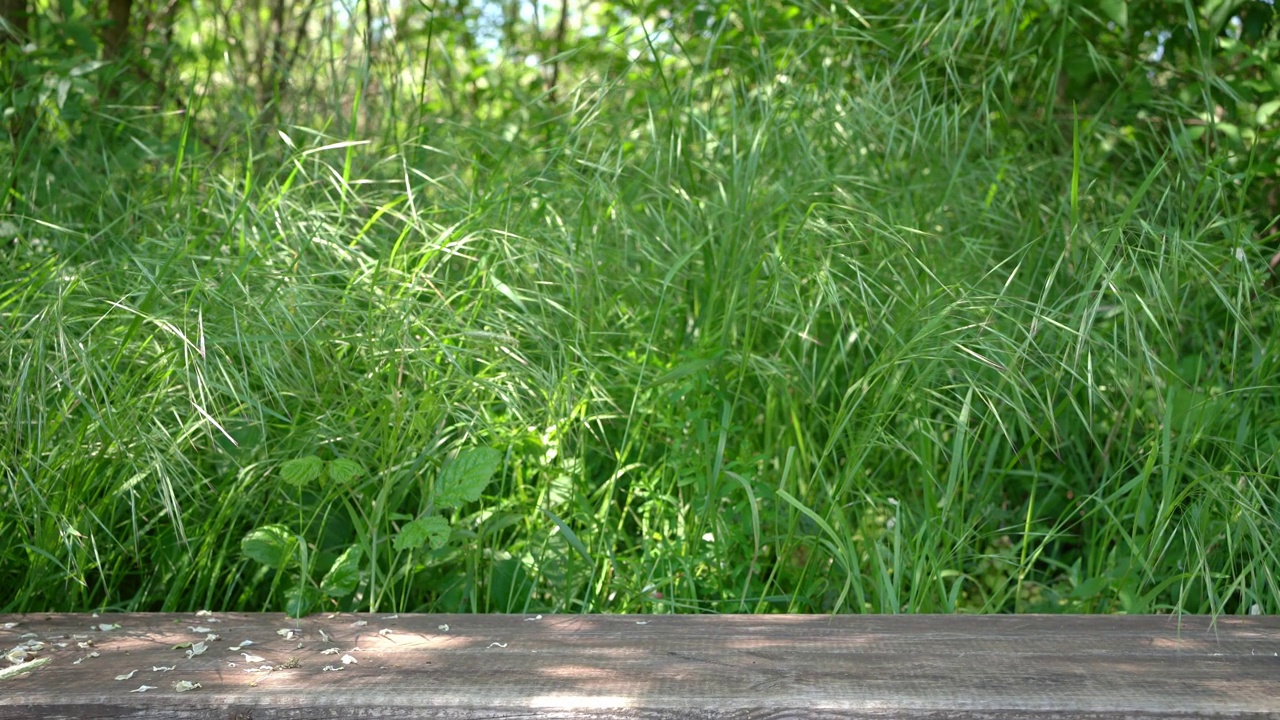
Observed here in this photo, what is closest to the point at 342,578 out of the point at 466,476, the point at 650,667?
the point at 466,476

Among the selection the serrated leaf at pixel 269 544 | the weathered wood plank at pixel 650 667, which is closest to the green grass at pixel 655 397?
the serrated leaf at pixel 269 544

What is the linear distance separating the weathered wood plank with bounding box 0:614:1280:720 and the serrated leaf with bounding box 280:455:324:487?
Result: 8.0 inches

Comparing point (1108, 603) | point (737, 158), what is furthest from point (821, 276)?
point (1108, 603)

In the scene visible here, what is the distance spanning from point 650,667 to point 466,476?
0.52 m

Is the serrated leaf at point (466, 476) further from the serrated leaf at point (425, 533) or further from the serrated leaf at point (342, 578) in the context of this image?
the serrated leaf at point (342, 578)

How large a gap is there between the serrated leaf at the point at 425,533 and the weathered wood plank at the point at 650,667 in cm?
14

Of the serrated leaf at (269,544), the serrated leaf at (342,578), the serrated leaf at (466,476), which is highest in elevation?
the serrated leaf at (466,476)

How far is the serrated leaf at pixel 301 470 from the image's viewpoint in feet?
5.32

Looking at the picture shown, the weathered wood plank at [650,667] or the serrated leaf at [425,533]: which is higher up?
the serrated leaf at [425,533]

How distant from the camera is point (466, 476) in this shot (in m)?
1.69

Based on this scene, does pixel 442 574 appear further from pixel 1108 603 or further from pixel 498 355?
pixel 1108 603

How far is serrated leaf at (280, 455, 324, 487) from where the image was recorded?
1.62 meters

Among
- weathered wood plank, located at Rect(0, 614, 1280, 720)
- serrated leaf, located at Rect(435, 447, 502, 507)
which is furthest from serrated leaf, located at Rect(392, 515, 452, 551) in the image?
weathered wood plank, located at Rect(0, 614, 1280, 720)

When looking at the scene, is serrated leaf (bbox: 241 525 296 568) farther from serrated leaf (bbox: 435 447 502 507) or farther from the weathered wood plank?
serrated leaf (bbox: 435 447 502 507)
